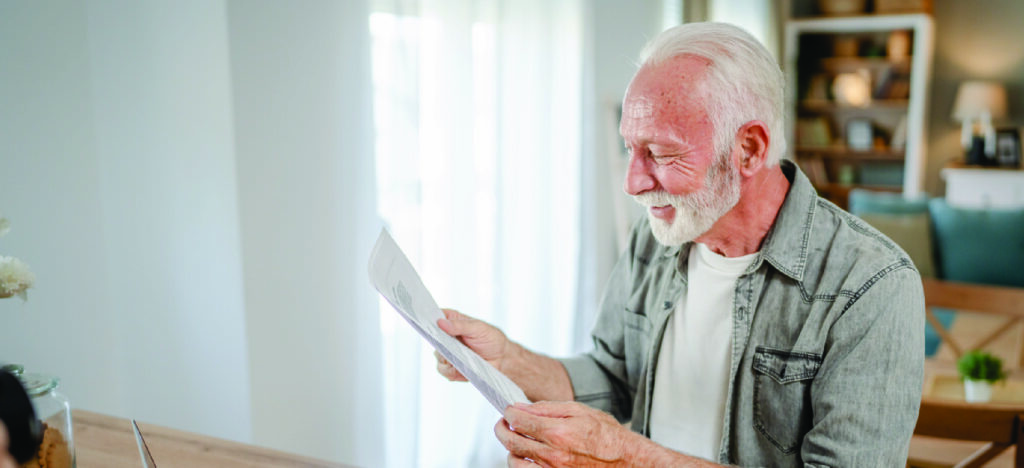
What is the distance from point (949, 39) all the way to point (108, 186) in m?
6.72

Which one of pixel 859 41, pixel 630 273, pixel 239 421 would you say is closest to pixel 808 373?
pixel 630 273

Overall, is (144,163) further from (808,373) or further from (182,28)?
(808,373)

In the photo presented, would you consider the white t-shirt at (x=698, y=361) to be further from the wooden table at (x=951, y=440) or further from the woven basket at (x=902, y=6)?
the woven basket at (x=902, y=6)

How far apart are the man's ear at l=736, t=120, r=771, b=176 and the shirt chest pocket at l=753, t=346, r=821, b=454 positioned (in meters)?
0.27

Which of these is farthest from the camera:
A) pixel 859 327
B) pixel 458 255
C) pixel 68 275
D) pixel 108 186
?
pixel 458 255

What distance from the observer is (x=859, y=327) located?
1.00 metres

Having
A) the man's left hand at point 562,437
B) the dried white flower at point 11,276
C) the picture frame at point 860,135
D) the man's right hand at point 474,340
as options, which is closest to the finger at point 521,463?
the man's left hand at point 562,437

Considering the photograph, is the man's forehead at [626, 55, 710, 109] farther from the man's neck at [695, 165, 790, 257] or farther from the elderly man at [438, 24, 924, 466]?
the man's neck at [695, 165, 790, 257]

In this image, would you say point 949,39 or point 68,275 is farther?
point 949,39

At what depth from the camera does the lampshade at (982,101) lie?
578 centimetres

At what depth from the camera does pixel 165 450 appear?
110 cm

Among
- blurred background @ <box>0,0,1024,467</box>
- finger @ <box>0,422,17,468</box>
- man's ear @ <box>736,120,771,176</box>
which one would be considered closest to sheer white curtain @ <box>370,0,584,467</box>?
blurred background @ <box>0,0,1024,467</box>

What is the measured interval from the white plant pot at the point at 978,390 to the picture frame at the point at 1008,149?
4407 mm

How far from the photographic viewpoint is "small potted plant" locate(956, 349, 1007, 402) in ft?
7.05
